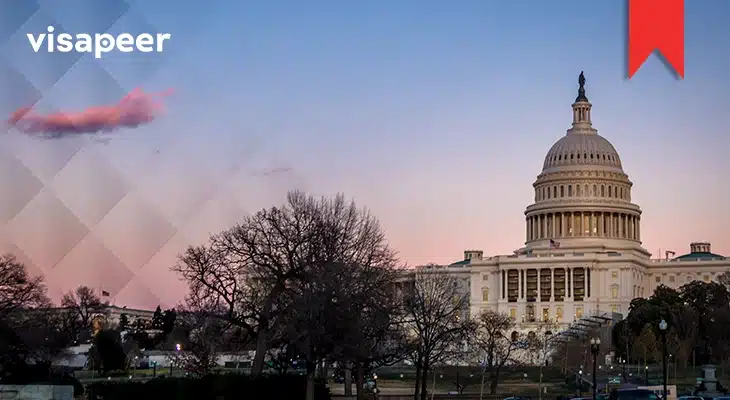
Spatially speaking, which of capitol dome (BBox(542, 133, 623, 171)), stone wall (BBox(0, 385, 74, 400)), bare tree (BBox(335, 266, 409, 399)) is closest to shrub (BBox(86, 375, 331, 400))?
stone wall (BBox(0, 385, 74, 400))

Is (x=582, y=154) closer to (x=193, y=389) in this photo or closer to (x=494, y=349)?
(x=494, y=349)

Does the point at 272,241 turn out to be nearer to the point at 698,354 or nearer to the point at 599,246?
the point at 698,354

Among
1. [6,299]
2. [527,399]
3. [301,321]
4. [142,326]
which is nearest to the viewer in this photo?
[301,321]

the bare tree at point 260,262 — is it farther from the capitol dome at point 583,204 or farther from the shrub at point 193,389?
the capitol dome at point 583,204

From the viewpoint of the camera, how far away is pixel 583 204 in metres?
189

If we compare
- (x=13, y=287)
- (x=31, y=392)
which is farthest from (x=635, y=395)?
(x=13, y=287)

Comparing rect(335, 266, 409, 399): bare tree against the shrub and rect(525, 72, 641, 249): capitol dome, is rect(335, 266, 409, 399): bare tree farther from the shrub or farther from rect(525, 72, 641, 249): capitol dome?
rect(525, 72, 641, 249): capitol dome

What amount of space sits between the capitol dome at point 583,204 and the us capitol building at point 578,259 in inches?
5.5

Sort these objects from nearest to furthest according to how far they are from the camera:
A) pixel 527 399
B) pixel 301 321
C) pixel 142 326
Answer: pixel 301 321
pixel 527 399
pixel 142 326

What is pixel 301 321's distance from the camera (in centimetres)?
5456

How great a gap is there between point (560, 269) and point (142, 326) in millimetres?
56163

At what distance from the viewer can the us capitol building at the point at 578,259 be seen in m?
180

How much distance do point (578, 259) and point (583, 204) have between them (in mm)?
11301

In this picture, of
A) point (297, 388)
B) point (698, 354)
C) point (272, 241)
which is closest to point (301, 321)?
point (297, 388)
